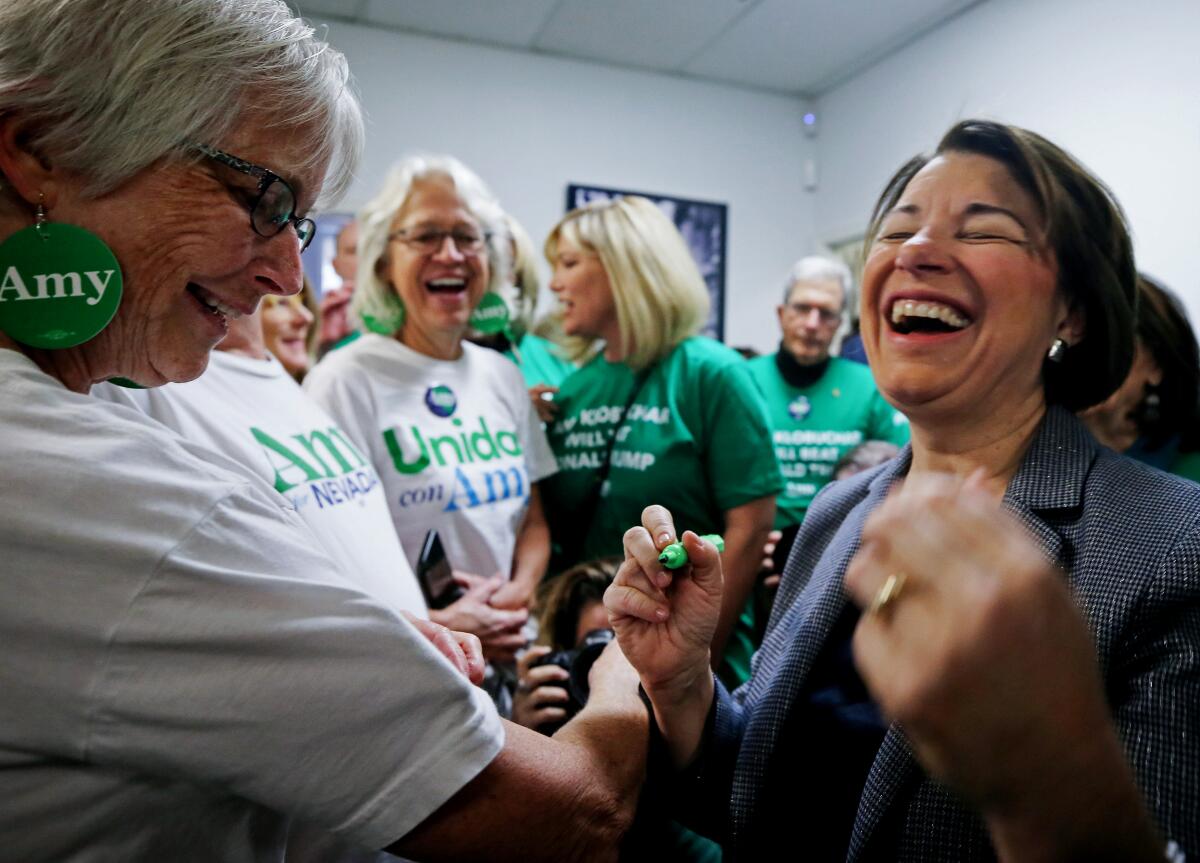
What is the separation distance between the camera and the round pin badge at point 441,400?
1.83 metres

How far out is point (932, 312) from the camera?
43.7 inches

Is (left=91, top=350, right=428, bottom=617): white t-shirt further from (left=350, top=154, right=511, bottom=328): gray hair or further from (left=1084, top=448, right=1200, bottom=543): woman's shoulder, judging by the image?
(left=1084, top=448, right=1200, bottom=543): woman's shoulder

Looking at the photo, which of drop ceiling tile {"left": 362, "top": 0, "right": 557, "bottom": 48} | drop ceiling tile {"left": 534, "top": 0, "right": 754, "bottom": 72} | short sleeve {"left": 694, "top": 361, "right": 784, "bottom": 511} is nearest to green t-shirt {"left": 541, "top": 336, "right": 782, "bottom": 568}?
short sleeve {"left": 694, "top": 361, "right": 784, "bottom": 511}

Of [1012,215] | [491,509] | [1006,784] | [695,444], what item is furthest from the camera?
[695,444]

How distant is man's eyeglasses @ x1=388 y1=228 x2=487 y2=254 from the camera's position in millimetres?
1970

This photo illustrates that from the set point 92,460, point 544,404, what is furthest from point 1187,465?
point 92,460

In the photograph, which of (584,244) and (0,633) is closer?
(0,633)

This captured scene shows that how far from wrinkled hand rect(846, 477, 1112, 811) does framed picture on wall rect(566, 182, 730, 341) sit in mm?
4870

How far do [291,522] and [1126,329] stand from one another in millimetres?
1116

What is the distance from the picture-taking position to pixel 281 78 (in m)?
0.79

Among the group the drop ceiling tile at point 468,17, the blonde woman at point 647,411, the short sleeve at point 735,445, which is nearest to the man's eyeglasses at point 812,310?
the blonde woman at point 647,411

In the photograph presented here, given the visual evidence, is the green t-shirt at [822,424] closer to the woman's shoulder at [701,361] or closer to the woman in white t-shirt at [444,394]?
the woman's shoulder at [701,361]

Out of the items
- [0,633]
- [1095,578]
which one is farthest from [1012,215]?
[0,633]

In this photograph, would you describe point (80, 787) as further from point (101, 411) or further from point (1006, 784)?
point (1006, 784)
